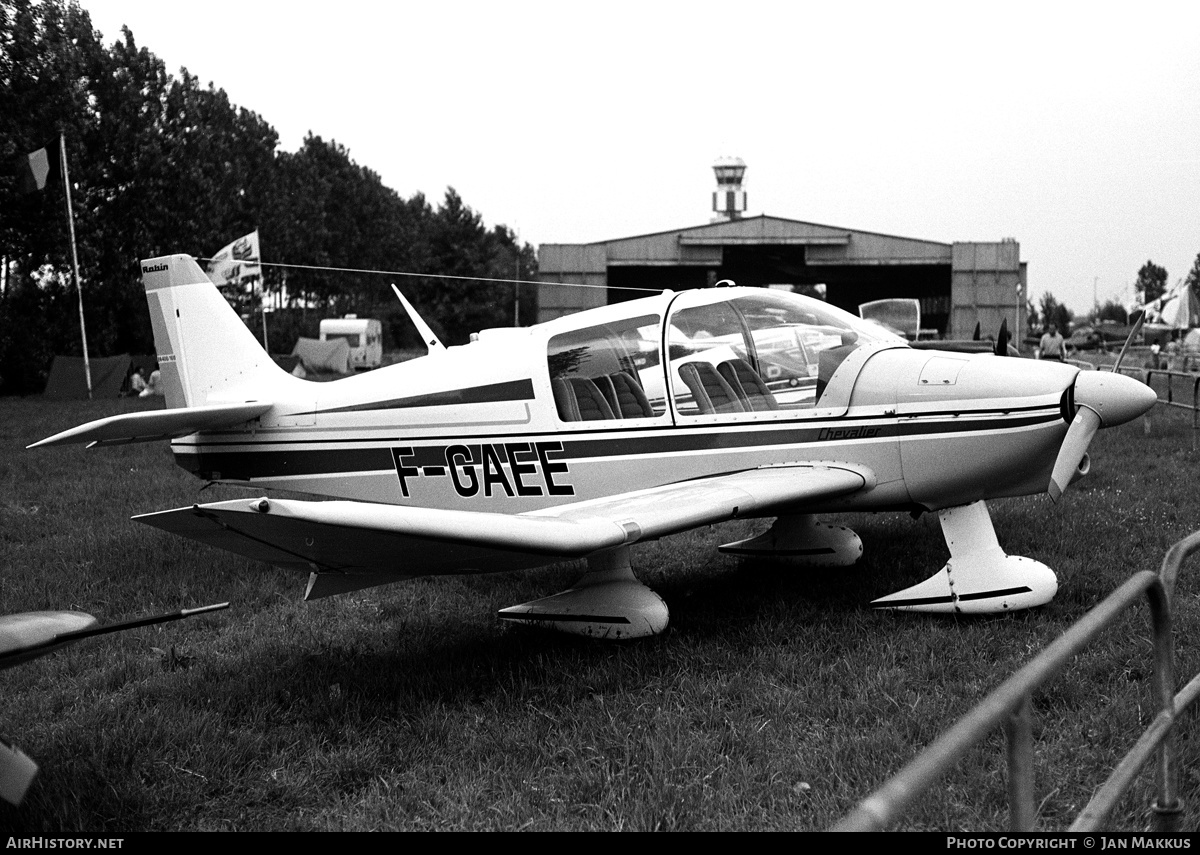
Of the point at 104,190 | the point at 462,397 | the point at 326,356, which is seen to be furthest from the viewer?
the point at 326,356

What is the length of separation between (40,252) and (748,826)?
120 feet

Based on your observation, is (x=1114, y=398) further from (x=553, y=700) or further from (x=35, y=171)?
(x=35, y=171)

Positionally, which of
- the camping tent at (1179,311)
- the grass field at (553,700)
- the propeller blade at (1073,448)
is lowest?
the grass field at (553,700)

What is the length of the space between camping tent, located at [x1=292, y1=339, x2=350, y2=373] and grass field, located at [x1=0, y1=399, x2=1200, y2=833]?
3475 cm

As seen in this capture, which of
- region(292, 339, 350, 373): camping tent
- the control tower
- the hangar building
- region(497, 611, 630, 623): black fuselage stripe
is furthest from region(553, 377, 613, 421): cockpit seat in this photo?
the control tower

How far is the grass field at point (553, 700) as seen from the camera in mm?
3623

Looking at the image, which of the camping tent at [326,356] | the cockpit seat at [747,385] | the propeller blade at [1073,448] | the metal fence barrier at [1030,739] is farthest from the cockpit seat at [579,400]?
the camping tent at [326,356]

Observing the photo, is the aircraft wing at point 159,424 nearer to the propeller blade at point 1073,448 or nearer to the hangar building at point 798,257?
the propeller blade at point 1073,448

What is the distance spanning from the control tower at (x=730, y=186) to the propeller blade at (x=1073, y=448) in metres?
69.6

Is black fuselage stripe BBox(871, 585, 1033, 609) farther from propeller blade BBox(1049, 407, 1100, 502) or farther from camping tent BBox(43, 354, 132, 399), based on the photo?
camping tent BBox(43, 354, 132, 399)

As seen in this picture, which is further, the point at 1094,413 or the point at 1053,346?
the point at 1053,346

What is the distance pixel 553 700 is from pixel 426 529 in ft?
3.56

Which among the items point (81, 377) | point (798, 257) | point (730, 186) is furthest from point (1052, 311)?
point (81, 377)

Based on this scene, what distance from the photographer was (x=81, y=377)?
3025cm
